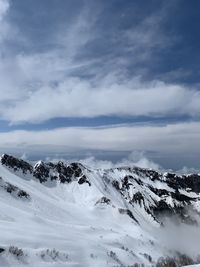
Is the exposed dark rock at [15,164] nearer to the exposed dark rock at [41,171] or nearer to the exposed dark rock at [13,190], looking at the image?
the exposed dark rock at [41,171]

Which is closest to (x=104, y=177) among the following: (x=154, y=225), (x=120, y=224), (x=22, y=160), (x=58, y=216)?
(x=154, y=225)

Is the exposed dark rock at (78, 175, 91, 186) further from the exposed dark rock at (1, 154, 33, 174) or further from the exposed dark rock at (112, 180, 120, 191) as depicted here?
the exposed dark rock at (112, 180, 120, 191)

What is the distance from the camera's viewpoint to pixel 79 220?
9675cm

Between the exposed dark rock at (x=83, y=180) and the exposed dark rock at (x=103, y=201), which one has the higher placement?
the exposed dark rock at (x=83, y=180)

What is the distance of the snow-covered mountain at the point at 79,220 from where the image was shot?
39.6 m

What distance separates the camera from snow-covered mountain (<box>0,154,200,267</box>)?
39.6 meters

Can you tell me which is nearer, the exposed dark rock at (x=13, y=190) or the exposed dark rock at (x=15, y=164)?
the exposed dark rock at (x=13, y=190)

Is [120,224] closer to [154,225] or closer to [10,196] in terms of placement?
[10,196]

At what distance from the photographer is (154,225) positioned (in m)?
158

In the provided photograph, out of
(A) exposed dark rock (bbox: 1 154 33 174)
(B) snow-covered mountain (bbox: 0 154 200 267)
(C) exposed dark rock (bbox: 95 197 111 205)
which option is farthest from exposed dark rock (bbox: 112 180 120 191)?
(A) exposed dark rock (bbox: 1 154 33 174)

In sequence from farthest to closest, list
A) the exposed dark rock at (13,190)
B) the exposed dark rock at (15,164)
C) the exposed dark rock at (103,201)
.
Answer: the exposed dark rock at (15,164), the exposed dark rock at (103,201), the exposed dark rock at (13,190)

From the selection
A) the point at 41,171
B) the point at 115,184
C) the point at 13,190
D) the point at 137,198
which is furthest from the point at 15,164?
the point at 137,198

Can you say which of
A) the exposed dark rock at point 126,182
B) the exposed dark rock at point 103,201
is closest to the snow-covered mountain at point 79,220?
the exposed dark rock at point 103,201

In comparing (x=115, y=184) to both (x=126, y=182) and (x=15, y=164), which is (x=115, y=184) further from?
(x=15, y=164)
